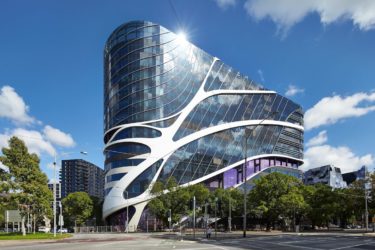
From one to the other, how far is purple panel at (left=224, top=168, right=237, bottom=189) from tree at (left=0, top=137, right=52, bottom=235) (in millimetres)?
66707

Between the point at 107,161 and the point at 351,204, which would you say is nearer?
the point at 351,204

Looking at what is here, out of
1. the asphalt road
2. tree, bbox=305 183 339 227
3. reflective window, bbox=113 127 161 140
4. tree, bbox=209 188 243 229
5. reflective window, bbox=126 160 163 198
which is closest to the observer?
the asphalt road

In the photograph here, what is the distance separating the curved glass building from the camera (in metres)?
98.3

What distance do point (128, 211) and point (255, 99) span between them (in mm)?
57745

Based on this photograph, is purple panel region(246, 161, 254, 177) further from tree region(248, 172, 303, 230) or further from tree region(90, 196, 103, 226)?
tree region(90, 196, 103, 226)

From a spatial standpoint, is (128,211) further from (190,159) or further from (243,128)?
(243,128)

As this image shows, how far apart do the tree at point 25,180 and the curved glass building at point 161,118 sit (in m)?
40.9

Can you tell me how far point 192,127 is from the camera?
108062mm

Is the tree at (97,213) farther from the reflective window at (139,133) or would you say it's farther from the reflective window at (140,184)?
the reflective window at (139,133)

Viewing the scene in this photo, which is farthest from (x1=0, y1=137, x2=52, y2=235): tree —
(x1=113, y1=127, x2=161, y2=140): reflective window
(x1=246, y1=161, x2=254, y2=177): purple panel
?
(x1=246, y1=161, x2=254, y2=177): purple panel

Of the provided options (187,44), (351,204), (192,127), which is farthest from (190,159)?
(351,204)

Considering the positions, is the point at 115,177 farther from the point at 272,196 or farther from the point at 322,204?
the point at 322,204

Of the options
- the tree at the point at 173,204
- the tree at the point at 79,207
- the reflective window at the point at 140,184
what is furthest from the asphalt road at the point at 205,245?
the tree at the point at 79,207

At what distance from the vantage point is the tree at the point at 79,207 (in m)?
109
